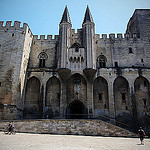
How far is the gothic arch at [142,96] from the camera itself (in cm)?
2125

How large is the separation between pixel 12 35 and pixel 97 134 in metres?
17.3

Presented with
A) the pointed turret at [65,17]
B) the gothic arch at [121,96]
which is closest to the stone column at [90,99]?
the gothic arch at [121,96]

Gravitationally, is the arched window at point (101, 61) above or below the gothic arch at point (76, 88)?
above

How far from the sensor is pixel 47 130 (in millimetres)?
16031

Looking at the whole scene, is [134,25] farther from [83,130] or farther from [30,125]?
[30,125]

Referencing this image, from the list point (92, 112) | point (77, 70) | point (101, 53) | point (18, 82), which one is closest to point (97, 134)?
point (92, 112)

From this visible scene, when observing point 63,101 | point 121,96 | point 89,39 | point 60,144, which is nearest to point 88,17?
point 89,39

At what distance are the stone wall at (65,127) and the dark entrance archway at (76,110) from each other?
3.95 m

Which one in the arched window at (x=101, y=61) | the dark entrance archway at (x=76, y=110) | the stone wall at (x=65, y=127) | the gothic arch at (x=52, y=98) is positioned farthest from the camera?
the arched window at (x=101, y=61)

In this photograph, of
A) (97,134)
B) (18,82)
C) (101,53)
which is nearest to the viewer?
(97,134)

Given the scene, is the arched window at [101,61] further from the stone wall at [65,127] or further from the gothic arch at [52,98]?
the stone wall at [65,127]

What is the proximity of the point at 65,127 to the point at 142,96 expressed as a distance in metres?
12.4

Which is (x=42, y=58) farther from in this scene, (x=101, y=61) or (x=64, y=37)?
(x=101, y=61)

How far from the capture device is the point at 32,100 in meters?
21.6
